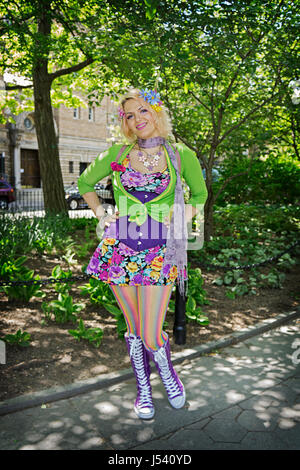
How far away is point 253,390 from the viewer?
322 cm

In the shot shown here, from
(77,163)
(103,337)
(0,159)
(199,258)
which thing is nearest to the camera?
(103,337)

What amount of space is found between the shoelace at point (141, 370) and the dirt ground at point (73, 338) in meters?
0.67

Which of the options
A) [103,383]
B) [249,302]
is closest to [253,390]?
[103,383]

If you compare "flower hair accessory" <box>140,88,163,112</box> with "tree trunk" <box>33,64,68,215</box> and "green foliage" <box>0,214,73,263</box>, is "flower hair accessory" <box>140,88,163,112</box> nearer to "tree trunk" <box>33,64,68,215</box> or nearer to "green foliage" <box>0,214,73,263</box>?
"green foliage" <box>0,214,73,263</box>

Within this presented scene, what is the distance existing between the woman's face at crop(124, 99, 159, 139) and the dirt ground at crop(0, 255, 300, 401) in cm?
215

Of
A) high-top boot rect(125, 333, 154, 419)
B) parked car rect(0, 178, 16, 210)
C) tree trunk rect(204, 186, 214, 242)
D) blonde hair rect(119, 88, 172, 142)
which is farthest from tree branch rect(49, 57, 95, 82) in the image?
parked car rect(0, 178, 16, 210)

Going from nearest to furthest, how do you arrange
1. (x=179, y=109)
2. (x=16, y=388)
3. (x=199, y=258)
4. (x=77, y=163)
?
1. (x=16, y=388)
2. (x=199, y=258)
3. (x=179, y=109)
4. (x=77, y=163)

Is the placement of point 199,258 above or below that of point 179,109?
below

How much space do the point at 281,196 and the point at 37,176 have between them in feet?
74.3

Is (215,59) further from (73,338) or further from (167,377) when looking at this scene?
(167,377)

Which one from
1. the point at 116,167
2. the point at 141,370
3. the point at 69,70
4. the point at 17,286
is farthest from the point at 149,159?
the point at 69,70

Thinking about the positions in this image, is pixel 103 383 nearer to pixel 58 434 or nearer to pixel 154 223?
pixel 58 434

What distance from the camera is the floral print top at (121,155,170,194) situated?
8.60 ft

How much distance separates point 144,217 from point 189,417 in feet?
5.05
